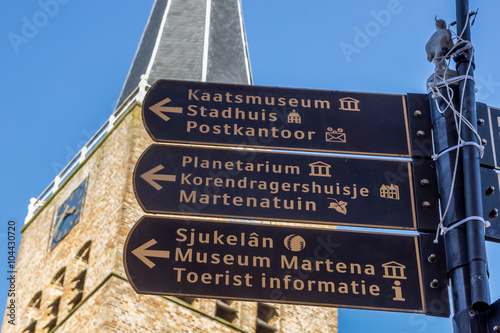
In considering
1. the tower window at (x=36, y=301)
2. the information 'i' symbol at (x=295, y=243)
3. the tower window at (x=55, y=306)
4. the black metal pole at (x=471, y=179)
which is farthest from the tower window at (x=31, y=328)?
the black metal pole at (x=471, y=179)

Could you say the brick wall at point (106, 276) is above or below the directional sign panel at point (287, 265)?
above

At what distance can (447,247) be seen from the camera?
4.98 metres

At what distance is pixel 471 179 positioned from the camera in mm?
5035

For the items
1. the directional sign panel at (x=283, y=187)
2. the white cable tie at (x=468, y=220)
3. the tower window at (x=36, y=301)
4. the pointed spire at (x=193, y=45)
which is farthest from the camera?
the pointed spire at (x=193, y=45)

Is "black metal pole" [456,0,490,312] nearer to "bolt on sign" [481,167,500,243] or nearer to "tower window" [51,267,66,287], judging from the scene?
"bolt on sign" [481,167,500,243]

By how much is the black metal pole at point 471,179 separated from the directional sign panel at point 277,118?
0.33 metres

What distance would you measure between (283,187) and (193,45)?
94.4 feet

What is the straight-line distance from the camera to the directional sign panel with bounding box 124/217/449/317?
509 cm

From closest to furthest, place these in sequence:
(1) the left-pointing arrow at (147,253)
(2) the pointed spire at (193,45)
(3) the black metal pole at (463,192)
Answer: (3) the black metal pole at (463,192) → (1) the left-pointing arrow at (147,253) → (2) the pointed spire at (193,45)

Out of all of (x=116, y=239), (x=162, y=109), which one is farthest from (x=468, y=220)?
(x=116, y=239)

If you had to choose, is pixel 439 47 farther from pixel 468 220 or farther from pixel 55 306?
pixel 55 306

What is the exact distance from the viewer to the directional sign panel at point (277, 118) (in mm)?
5656

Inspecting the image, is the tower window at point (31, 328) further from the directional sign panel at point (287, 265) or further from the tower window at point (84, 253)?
the directional sign panel at point (287, 265)

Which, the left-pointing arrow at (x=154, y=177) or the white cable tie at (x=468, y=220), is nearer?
the white cable tie at (x=468, y=220)
